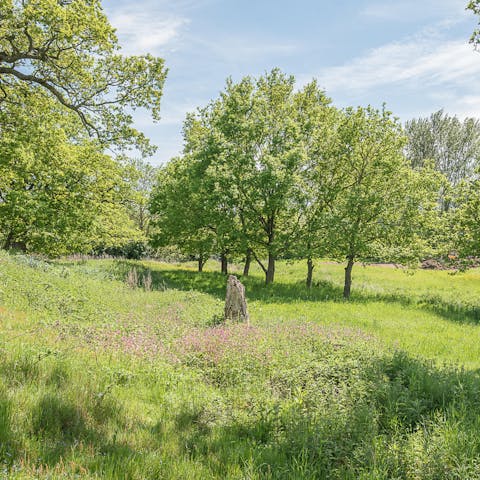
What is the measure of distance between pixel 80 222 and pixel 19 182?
13.2ft

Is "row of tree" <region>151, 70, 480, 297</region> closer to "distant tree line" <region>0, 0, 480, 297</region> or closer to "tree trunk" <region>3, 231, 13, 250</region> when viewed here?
"distant tree line" <region>0, 0, 480, 297</region>

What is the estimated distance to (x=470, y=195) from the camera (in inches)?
841

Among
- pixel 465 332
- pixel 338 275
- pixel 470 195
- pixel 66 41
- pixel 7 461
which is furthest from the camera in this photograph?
pixel 338 275

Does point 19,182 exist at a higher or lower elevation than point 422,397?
higher

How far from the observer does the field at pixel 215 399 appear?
4176mm

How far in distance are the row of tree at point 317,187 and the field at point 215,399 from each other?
1085 centimetres

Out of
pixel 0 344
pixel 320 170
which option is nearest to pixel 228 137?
pixel 320 170

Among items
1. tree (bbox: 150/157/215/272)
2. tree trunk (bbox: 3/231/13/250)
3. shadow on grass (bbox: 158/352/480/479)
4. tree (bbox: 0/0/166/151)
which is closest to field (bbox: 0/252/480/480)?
shadow on grass (bbox: 158/352/480/479)

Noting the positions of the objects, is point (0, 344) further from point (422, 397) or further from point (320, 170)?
point (320, 170)

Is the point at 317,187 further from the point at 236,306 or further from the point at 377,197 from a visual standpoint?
the point at 236,306

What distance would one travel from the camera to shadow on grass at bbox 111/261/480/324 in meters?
20.8

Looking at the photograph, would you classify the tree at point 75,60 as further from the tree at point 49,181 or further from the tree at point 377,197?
the tree at point 377,197

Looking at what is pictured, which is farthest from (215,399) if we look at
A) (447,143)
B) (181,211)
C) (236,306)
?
(447,143)

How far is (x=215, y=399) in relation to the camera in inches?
251
